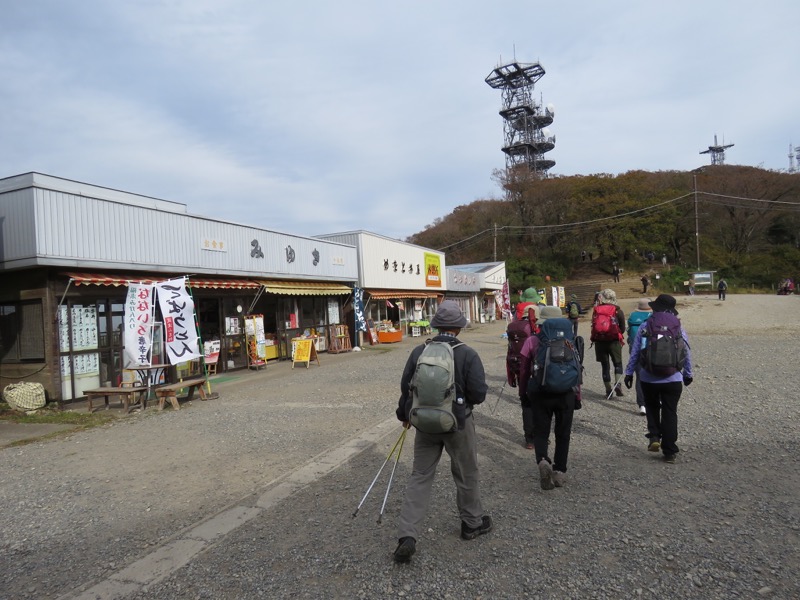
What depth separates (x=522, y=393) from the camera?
4.93 meters

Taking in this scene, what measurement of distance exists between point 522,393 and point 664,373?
1.26m

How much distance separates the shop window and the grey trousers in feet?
28.2

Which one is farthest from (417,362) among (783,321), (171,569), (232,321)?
(783,321)

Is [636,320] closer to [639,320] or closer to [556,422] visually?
[639,320]

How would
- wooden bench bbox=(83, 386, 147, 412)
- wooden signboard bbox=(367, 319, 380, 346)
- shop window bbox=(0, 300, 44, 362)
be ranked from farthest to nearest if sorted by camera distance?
wooden signboard bbox=(367, 319, 380, 346) → shop window bbox=(0, 300, 44, 362) → wooden bench bbox=(83, 386, 147, 412)

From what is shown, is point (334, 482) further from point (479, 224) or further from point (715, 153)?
point (715, 153)

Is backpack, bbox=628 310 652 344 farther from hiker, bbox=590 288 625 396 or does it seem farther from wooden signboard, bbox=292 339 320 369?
wooden signboard, bbox=292 339 320 369

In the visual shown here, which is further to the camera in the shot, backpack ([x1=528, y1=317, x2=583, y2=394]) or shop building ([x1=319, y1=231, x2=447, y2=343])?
shop building ([x1=319, y1=231, x2=447, y2=343])

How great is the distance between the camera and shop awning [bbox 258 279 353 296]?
46.9 ft

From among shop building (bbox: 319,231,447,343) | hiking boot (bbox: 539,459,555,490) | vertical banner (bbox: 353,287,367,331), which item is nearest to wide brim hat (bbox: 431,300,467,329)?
hiking boot (bbox: 539,459,555,490)

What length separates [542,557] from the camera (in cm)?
318

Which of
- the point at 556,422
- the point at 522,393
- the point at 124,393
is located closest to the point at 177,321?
the point at 124,393

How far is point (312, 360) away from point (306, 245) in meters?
3.67

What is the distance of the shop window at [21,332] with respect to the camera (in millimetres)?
9156
